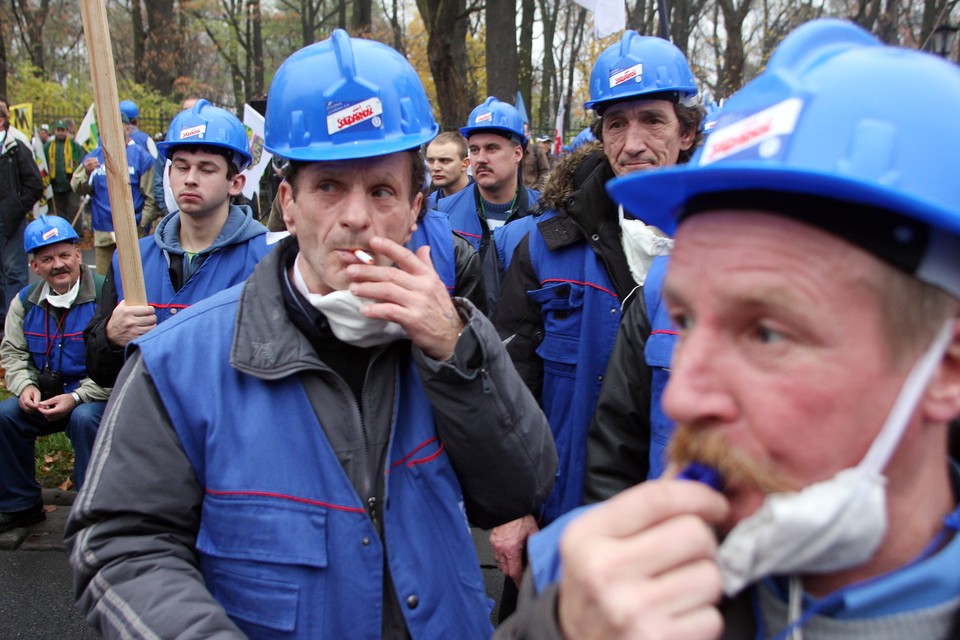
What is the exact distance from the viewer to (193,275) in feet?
13.3

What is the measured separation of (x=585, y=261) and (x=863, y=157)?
7.30 ft

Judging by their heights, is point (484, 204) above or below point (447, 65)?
below

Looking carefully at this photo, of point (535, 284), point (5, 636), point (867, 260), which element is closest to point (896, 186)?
point (867, 260)

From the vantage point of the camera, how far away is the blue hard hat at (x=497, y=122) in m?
6.58

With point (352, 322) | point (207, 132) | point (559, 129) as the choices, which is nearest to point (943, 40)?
point (559, 129)

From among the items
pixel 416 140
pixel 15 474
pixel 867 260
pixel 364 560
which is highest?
pixel 416 140

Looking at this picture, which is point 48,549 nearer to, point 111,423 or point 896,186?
point 111,423

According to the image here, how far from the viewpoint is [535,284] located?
3340mm

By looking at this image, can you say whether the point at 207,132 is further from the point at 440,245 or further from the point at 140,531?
the point at 140,531

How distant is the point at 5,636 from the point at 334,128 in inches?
150

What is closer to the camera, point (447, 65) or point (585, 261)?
point (585, 261)

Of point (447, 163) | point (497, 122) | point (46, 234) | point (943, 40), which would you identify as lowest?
point (46, 234)

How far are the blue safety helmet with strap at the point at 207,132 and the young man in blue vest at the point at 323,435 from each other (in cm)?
265

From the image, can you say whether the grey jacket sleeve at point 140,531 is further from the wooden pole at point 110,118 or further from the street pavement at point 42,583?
the street pavement at point 42,583
